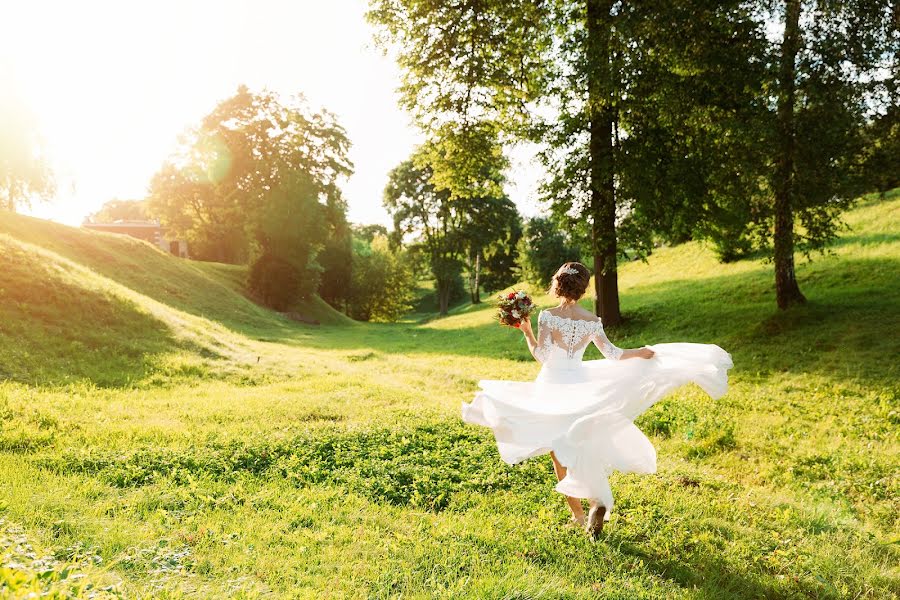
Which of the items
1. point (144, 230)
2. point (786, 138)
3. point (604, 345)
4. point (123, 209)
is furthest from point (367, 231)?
point (604, 345)

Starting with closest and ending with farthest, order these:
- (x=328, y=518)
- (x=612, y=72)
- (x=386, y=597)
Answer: (x=386, y=597) → (x=328, y=518) → (x=612, y=72)

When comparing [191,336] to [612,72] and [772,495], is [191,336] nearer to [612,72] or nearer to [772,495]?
[612,72]

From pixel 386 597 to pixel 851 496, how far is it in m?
8.16

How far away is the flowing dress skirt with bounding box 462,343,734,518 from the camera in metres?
6.12

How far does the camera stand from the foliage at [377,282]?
70.9m

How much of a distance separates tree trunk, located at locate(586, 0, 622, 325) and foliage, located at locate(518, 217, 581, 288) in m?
30.9

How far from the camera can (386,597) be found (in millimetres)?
4941

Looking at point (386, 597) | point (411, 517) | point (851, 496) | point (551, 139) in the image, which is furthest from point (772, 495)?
point (551, 139)

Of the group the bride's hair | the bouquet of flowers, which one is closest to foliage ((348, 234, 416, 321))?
the bouquet of flowers

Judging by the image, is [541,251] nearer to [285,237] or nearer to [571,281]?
[285,237]

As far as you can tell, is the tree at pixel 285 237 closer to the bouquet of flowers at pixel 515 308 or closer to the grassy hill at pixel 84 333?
the grassy hill at pixel 84 333

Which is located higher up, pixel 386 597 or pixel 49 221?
pixel 49 221

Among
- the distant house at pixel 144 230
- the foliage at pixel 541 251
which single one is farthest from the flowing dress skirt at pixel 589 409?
the distant house at pixel 144 230

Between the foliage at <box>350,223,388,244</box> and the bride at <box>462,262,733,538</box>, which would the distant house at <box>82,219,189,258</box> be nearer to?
the foliage at <box>350,223,388,244</box>
